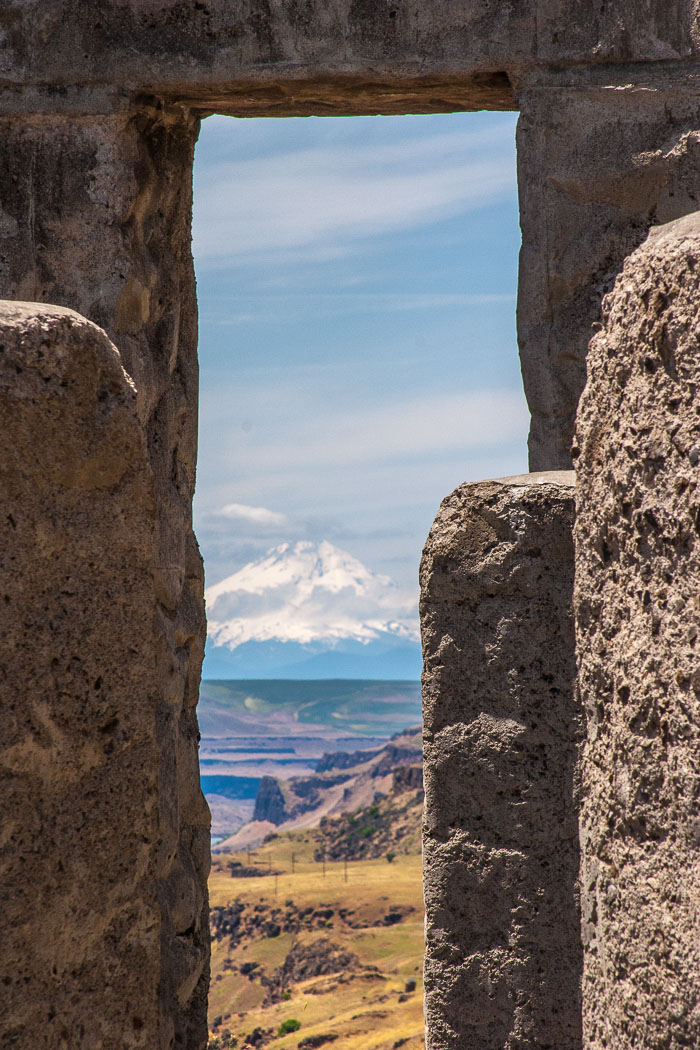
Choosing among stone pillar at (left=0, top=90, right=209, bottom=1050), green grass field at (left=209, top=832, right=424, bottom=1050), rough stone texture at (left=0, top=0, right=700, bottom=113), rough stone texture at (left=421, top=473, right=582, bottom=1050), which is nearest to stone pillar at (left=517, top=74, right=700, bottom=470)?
rough stone texture at (left=0, top=0, right=700, bottom=113)

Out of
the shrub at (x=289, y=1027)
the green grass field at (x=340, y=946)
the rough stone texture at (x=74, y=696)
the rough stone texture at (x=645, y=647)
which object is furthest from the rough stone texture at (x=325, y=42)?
the shrub at (x=289, y=1027)

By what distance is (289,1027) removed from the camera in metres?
22.4

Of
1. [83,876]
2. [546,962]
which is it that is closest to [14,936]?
[83,876]

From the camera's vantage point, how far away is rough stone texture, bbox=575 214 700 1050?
6.20 feet

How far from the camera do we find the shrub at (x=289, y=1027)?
22038 mm

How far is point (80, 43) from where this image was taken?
211 inches

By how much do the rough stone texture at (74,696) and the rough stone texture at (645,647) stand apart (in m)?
0.90

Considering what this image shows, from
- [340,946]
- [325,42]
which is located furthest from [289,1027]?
[325,42]

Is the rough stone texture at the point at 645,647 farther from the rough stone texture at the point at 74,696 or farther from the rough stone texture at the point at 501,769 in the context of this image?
the rough stone texture at the point at 74,696

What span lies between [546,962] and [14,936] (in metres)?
1.27

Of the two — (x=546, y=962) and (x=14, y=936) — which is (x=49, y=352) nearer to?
(x=14, y=936)

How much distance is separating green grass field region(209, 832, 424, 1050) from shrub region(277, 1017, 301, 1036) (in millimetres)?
125

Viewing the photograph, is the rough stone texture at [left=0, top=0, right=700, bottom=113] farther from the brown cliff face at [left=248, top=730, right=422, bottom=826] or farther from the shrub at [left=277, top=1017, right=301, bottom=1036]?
the brown cliff face at [left=248, top=730, right=422, bottom=826]

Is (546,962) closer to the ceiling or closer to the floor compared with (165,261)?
closer to the floor
